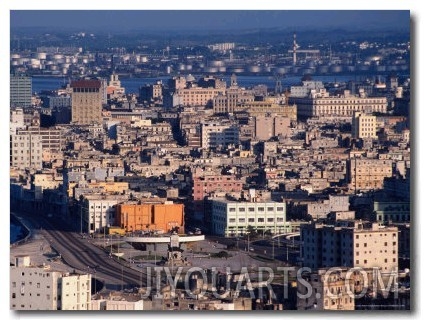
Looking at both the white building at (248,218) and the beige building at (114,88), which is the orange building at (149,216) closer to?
the white building at (248,218)

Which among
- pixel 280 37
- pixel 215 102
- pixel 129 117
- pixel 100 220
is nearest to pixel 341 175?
pixel 280 37

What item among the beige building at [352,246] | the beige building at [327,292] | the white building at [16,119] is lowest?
the beige building at [327,292]

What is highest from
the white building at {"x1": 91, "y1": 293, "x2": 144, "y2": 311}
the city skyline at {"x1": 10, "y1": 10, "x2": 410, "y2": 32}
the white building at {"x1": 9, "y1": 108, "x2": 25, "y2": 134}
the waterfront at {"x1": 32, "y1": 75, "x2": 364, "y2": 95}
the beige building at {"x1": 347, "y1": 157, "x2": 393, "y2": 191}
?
the city skyline at {"x1": 10, "y1": 10, "x2": 410, "y2": 32}

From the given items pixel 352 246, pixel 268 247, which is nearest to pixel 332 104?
pixel 268 247

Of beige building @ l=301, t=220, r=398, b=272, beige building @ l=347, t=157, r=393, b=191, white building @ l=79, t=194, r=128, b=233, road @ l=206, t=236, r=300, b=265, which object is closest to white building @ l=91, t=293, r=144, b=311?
beige building @ l=301, t=220, r=398, b=272

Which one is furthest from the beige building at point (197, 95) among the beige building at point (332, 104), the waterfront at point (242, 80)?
the beige building at point (332, 104)

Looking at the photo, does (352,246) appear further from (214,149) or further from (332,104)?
(332,104)

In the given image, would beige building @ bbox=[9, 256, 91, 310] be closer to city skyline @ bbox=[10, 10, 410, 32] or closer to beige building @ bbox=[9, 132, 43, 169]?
city skyline @ bbox=[10, 10, 410, 32]
